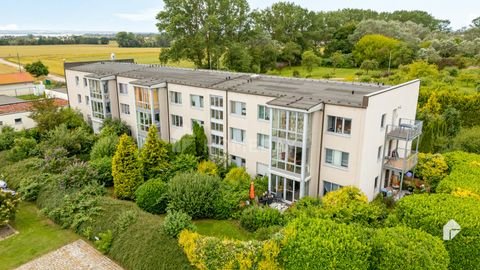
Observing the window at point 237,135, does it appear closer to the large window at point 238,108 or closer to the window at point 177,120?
the large window at point 238,108

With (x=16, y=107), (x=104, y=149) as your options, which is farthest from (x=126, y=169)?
(x=16, y=107)

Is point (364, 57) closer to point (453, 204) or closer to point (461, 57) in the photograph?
point (461, 57)

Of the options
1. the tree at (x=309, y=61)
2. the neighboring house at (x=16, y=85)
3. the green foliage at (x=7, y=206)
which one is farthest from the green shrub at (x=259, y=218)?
the neighboring house at (x=16, y=85)

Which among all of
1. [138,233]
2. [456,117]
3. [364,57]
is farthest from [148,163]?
[364,57]

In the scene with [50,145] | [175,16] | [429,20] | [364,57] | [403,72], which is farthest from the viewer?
[429,20]

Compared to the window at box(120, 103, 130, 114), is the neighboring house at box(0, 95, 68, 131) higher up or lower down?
lower down

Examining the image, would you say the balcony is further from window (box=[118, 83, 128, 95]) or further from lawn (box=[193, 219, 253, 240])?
window (box=[118, 83, 128, 95])

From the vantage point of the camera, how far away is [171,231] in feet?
59.0

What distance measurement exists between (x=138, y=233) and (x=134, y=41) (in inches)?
5746

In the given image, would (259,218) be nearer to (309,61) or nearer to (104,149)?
(104,149)

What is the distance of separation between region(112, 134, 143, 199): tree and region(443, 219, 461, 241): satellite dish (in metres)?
19.4

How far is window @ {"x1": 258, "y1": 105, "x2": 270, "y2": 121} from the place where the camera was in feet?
83.6

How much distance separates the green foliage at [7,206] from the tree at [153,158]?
8.63 m

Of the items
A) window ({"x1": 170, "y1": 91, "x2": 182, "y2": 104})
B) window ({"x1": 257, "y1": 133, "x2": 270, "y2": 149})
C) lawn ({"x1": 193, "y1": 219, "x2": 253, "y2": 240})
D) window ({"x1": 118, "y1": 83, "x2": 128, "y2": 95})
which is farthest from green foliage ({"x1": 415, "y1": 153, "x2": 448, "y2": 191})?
window ({"x1": 118, "y1": 83, "x2": 128, "y2": 95})
